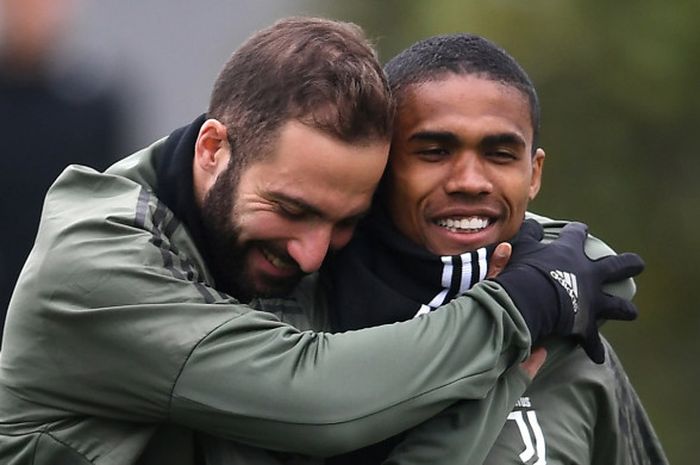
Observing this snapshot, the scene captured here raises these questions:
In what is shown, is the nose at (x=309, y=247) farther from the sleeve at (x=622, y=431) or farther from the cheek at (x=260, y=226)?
the sleeve at (x=622, y=431)

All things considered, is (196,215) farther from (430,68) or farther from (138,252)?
(430,68)

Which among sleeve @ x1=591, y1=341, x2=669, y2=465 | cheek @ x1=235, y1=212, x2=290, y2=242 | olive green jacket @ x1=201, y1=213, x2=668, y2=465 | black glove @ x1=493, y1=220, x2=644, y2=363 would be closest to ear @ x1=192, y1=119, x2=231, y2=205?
cheek @ x1=235, y1=212, x2=290, y2=242

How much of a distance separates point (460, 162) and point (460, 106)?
11 cm

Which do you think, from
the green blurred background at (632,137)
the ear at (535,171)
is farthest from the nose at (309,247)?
the green blurred background at (632,137)

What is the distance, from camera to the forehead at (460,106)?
409cm

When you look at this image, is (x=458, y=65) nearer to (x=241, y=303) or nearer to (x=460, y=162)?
(x=460, y=162)

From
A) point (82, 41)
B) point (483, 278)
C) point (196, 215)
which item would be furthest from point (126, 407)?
point (82, 41)

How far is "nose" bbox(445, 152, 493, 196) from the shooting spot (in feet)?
13.4

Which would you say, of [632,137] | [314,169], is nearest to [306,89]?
[314,169]

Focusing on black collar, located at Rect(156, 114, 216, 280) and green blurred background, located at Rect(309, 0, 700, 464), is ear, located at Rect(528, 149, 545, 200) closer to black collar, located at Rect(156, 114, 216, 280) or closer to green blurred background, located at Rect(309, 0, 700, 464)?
black collar, located at Rect(156, 114, 216, 280)

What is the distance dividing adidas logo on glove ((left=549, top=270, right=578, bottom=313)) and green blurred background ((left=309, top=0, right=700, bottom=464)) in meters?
2.92

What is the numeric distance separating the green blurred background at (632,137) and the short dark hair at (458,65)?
8.73 ft

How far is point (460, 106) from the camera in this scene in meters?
4.09

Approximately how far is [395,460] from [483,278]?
433 millimetres
